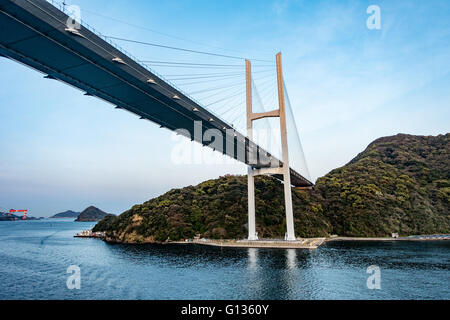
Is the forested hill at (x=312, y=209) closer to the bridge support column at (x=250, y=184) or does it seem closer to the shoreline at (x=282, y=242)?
the shoreline at (x=282, y=242)

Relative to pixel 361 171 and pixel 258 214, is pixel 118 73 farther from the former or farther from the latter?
pixel 361 171

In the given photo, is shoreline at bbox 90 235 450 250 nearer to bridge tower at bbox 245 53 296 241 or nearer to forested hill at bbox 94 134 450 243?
bridge tower at bbox 245 53 296 241

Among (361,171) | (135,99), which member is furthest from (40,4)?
(361,171)

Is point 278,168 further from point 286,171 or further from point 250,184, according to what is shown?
point 250,184

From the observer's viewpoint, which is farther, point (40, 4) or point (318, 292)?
point (318, 292)
